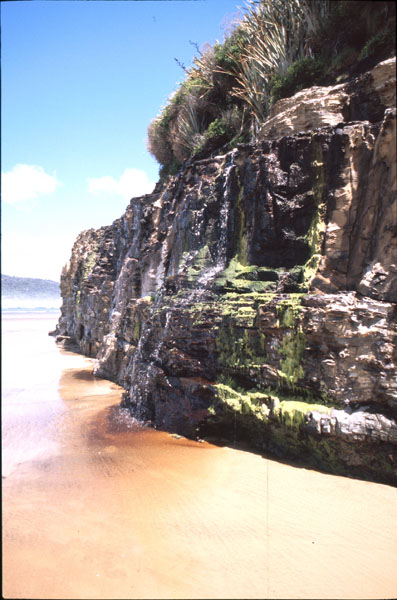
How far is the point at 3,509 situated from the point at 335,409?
508 cm

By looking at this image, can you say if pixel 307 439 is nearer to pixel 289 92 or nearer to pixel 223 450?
pixel 223 450

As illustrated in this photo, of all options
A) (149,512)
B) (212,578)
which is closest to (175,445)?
(149,512)

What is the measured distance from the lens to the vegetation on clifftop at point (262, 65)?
2727 mm

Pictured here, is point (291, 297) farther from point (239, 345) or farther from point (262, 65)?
point (262, 65)

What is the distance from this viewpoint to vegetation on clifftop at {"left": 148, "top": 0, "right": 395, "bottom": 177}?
8.95 feet

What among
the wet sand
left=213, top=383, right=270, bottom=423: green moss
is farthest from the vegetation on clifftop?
left=213, top=383, right=270, bottom=423: green moss

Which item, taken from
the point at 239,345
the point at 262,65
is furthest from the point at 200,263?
the point at 262,65

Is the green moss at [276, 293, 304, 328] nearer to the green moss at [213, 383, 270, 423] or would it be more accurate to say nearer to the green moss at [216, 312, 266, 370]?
the green moss at [216, 312, 266, 370]

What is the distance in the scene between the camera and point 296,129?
8.06 m

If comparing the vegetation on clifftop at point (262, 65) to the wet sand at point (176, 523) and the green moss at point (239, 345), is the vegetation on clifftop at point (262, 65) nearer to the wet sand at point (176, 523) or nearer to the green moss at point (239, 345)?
the wet sand at point (176, 523)

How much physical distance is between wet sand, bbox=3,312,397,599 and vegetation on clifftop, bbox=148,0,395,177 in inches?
127

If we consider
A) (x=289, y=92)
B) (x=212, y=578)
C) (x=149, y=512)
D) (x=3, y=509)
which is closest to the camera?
(x=3, y=509)

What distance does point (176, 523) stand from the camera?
3387 mm

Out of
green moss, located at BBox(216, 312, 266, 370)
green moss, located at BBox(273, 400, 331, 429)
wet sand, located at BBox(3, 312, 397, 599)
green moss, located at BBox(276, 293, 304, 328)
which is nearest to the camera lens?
wet sand, located at BBox(3, 312, 397, 599)
